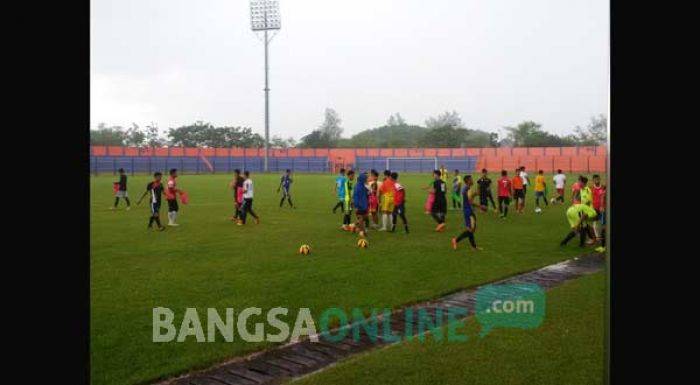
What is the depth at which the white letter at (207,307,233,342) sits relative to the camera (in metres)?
6.12

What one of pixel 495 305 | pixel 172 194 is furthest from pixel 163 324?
pixel 172 194

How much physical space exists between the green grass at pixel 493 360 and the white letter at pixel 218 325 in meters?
1.68

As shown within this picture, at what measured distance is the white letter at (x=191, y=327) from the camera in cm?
609

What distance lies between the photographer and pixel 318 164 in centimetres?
7081

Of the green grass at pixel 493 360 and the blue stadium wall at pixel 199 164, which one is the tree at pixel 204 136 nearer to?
the blue stadium wall at pixel 199 164

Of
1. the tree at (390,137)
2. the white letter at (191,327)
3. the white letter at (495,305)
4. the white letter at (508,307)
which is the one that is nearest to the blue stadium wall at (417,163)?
the tree at (390,137)

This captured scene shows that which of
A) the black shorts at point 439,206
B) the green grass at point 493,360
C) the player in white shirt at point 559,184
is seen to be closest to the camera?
the green grass at point 493,360

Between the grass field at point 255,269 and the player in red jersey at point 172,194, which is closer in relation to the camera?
the grass field at point 255,269

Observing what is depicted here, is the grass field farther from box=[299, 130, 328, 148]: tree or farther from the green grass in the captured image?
box=[299, 130, 328, 148]: tree

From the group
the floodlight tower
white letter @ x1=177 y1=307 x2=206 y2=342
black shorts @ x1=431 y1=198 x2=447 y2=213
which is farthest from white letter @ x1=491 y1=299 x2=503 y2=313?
the floodlight tower

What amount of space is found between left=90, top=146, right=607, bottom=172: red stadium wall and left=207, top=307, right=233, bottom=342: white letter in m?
55.0
